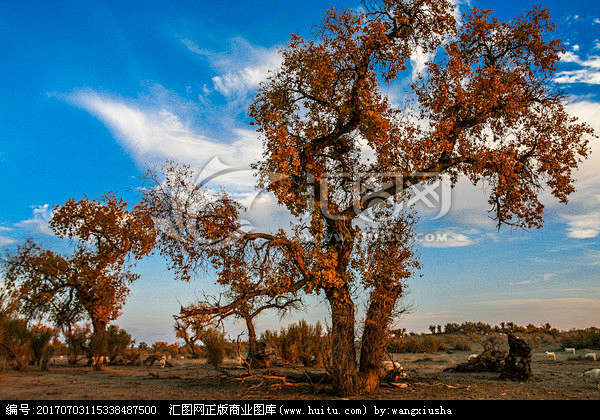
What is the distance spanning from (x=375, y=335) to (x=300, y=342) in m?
9.30

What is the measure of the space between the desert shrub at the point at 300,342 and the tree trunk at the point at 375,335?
8.08 m

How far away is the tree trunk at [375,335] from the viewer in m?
11.1

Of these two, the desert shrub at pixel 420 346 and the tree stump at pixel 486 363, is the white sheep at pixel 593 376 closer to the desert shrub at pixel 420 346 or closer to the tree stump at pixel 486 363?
the tree stump at pixel 486 363

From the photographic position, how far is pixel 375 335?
11297 millimetres

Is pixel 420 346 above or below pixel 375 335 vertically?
below

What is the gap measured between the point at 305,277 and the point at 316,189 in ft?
9.07

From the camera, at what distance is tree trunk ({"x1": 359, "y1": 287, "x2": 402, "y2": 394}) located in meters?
11.1

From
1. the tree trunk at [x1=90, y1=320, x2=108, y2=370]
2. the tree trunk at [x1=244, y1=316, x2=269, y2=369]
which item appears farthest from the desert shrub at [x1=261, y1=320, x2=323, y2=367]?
the tree trunk at [x1=90, y1=320, x2=108, y2=370]

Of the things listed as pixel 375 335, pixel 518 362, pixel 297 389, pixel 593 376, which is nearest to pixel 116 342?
pixel 297 389

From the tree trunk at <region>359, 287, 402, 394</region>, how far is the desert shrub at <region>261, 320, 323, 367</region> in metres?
8.08

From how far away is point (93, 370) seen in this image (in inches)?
791
